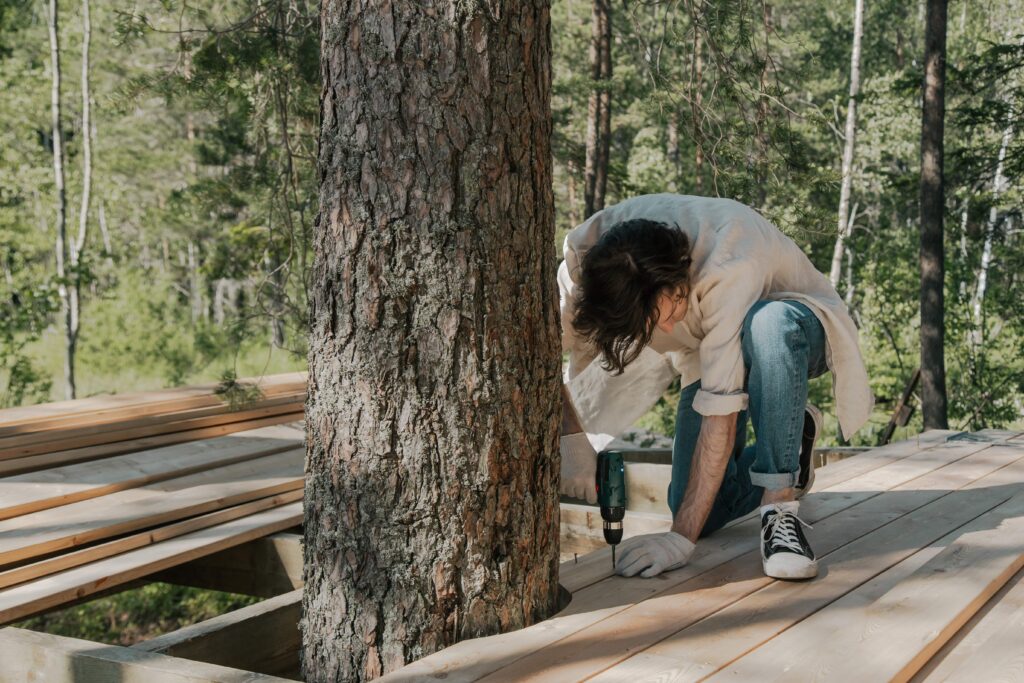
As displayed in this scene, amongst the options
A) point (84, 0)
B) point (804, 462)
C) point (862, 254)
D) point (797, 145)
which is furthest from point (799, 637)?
point (84, 0)

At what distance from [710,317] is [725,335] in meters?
0.06

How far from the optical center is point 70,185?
19828mm

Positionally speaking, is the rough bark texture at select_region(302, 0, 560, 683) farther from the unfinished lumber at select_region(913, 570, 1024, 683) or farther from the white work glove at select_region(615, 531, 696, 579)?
the unfinished lumber at select_region(913, 570, 1024, 683)

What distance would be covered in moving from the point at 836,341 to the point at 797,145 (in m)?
2.48

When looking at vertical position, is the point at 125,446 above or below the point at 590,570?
above

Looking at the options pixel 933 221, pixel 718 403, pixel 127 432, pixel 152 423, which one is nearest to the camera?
pixel 718 403

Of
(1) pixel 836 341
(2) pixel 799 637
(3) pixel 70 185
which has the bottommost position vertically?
(2) pixel 799 637

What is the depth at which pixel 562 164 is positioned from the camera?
966 cm

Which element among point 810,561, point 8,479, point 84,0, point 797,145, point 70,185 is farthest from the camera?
point 70,185

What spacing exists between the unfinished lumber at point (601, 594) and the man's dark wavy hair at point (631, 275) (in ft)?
1.97

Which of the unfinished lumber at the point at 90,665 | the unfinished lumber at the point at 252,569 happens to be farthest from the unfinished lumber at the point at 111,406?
the unfinished lumber at the point at 90,665

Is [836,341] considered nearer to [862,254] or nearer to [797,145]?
[797,145]

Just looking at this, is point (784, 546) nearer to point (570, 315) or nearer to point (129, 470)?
point (570, 315)

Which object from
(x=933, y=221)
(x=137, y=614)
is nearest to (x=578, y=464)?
(x=933, y=221)
